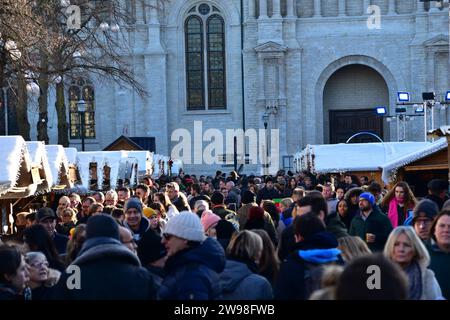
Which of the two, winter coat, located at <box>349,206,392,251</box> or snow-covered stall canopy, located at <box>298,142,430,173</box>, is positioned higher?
snow-covered stall canopy, located at <box>298,142,430,173</box>

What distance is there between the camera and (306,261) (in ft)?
24.1

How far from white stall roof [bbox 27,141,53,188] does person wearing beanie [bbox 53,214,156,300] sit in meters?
10.5

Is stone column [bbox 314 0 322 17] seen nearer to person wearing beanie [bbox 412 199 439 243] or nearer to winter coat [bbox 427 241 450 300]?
person wearing beanie [bbox 412 199 439 243]

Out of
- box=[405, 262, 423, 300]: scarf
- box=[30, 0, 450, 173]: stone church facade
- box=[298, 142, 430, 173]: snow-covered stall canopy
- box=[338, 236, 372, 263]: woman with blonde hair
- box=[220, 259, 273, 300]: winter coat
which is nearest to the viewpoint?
Answer: box=[405, 262, 423, 300]: scarf

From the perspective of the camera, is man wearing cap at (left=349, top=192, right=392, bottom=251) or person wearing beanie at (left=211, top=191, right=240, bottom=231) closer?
man wearing cap at (left=349, top=192, right=392, bottom=251)

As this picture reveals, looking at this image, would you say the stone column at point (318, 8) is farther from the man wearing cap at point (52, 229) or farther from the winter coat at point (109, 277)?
the winter coat at point (109, 277)

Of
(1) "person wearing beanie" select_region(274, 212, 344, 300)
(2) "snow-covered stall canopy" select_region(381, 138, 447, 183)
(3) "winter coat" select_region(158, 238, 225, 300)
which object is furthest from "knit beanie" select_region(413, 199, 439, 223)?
(2) "snow-covered stall canopy" select_region(381, 138, 447, 183)

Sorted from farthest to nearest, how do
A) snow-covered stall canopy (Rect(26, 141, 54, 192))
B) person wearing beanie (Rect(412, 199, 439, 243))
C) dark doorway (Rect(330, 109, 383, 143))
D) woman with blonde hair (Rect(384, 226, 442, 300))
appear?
dark doorway (Rect(330, 109, 383, 143)) < snow-covered stall canopy (Rect(26, 141, 54, 192)) < person wearing beanie (Rect(412, 199, 439, 243)) < woman with blonde hair (Rect(384, 226, 442, 300))

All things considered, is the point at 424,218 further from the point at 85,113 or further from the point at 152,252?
the point at 85,113

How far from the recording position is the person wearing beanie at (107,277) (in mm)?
6914

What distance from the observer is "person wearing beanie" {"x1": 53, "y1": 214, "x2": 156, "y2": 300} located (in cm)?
691

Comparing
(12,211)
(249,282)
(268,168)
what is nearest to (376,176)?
(12,211)

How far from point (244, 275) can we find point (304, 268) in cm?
46
